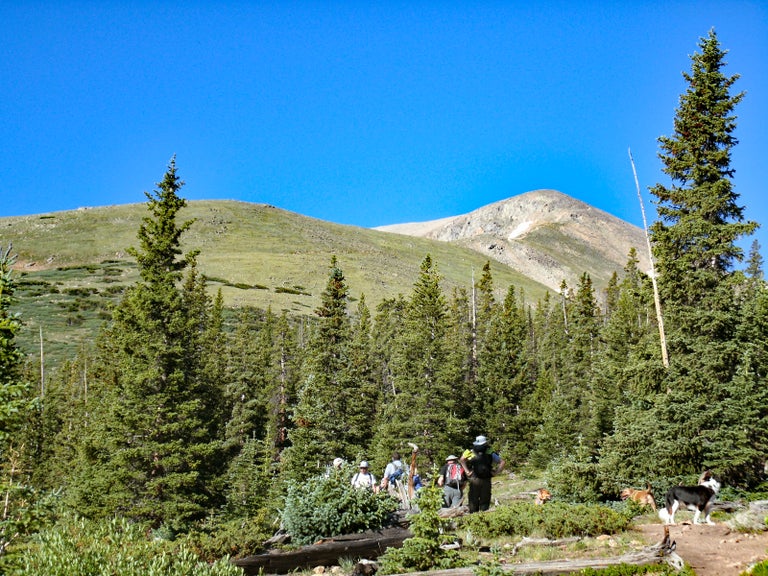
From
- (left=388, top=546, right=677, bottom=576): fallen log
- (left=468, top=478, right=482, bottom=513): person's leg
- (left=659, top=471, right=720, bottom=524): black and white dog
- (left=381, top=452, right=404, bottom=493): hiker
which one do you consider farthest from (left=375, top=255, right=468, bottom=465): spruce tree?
(left=388, top=546, right=677, bottom=576): fallen log

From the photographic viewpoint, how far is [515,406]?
4509 cm

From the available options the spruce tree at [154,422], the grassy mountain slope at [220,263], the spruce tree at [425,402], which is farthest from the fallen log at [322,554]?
the grassy mountain slope at [220,263]

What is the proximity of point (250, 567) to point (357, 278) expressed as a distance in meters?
119

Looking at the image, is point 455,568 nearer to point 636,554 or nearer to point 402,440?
point 636,554

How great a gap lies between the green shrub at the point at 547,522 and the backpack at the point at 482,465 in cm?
124

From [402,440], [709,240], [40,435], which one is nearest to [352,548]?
[709,240]

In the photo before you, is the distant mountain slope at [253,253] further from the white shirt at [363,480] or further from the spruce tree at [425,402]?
the white shirt at [363,480]

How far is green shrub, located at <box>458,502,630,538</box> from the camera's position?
12625 mm

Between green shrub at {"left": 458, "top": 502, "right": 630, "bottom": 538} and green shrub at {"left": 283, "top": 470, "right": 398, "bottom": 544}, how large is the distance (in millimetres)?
2210

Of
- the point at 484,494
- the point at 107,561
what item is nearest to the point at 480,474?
the point at 484,494

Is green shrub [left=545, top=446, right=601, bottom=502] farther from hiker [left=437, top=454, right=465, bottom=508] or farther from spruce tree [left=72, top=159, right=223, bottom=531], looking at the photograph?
spruce tree [left=72, top=159, right=223, bottom=531]

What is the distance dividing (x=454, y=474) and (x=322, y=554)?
201 inches

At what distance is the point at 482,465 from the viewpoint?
15.1 metres

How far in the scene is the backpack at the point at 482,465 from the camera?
590 inches
